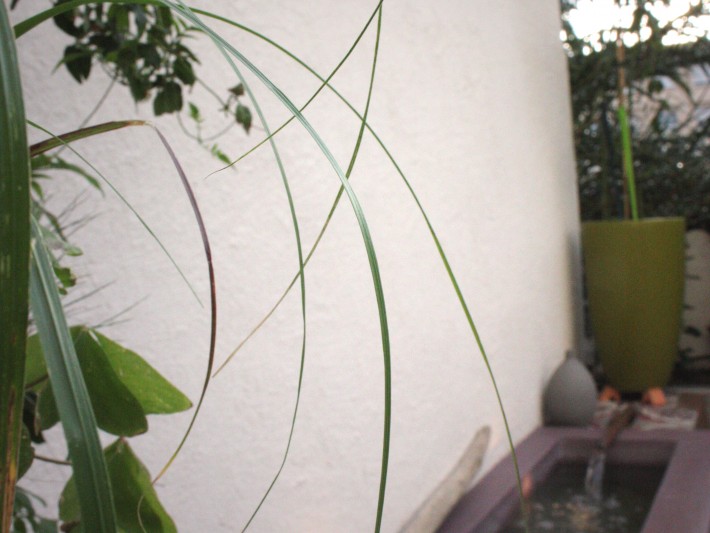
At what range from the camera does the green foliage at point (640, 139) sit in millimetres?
3510

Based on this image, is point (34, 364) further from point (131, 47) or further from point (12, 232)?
point (131, 47)

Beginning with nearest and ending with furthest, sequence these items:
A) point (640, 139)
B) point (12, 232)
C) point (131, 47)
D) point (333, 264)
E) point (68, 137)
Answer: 1. point (12, 232)
2. point (68, 137)
3. point (131, 47)
4. point (333, 264)
5. point (640, 139)

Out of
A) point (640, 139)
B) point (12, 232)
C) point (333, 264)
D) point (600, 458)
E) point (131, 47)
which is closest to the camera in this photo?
point (12, 232)

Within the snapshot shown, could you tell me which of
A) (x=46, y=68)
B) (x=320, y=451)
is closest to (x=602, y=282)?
(x=320, y=451)

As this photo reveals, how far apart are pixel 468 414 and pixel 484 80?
997 millimetres

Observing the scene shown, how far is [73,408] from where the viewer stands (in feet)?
0.57

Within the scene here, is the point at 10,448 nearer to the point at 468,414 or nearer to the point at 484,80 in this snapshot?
the point at 468,414

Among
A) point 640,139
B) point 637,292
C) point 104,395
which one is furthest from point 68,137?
point 640,139

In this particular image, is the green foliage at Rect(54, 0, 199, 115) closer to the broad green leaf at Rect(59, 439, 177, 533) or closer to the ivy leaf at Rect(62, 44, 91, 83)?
the ivy leaf at Rect(62, 44, 91, 83)

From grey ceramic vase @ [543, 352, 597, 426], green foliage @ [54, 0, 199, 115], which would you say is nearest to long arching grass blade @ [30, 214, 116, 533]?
green foliage @ [54, 0, 199, 115]

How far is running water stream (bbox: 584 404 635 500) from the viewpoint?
209 centimetres

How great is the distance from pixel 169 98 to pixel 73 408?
1.86 feet

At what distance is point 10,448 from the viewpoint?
0.58ft

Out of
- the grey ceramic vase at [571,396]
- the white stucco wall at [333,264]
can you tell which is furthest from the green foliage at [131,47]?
the grey ceramic vase at [571,396]
